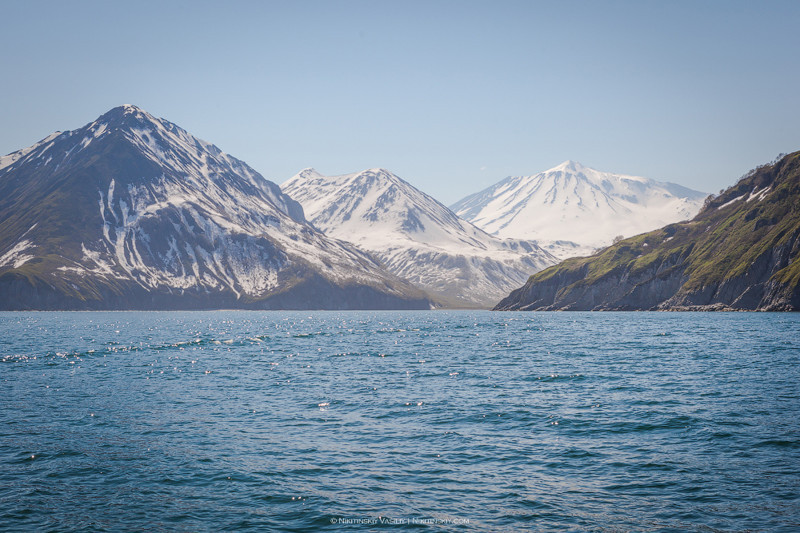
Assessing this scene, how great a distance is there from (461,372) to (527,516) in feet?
167

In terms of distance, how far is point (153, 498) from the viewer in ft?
97.1

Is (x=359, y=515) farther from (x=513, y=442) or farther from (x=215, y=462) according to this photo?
(x=513, y=442)

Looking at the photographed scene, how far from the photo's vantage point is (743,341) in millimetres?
108562

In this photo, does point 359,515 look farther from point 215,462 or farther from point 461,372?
point 461,372

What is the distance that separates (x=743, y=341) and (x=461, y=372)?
6233 centimetres

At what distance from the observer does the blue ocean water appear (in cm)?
2694

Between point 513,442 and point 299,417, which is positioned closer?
point 513,442

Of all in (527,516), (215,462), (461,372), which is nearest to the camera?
(527,516)

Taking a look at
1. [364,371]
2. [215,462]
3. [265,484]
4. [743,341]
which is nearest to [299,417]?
[215,462]

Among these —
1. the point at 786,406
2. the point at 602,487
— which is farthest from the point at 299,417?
the point at 786,406

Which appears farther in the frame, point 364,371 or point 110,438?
point 364,371

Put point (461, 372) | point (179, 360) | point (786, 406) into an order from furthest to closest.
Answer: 1. point (179, 360)
2. point (461, 372)
3. point (786, 406)

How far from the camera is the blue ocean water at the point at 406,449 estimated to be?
26.9 meters

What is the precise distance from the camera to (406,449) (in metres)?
38.2
